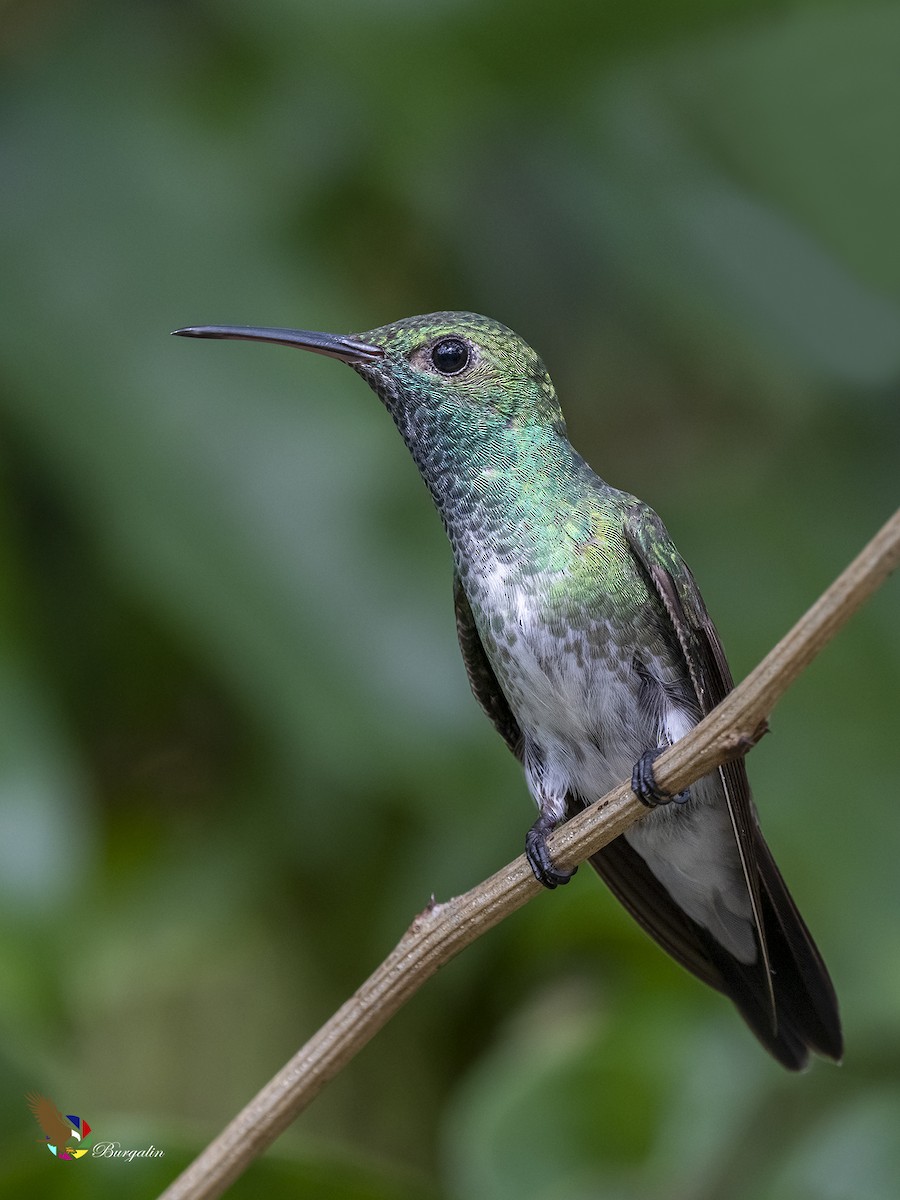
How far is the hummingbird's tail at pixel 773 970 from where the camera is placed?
221 cm

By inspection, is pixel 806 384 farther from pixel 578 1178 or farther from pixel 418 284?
pixel 578 1178

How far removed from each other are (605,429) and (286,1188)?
207 centimetres

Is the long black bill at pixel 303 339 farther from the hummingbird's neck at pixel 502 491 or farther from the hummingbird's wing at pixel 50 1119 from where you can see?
the hummingbird's wing at pixel 50 1119

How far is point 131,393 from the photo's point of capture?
2814 millimetres

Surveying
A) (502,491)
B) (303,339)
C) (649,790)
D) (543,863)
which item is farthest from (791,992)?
(303,339)

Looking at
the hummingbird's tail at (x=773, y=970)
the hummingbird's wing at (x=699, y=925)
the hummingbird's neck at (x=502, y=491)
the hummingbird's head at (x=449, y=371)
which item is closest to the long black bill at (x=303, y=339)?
the hummingbird's head at (x=449, y=371)

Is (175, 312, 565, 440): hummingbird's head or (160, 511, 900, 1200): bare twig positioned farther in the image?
(175, 312, 565, 440): hummingbird's head

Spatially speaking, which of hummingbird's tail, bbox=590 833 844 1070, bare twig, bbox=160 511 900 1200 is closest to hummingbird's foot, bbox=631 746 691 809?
bare twig, bbox=160 511 900 1200

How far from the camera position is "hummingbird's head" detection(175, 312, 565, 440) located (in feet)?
6.82

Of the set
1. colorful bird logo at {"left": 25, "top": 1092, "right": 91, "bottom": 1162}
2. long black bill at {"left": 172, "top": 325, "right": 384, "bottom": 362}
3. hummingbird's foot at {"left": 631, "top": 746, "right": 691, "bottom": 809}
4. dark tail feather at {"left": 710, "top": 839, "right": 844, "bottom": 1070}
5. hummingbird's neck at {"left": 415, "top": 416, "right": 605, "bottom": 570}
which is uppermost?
long black bill at {"left": 172, "top": 325, "right": 384, "bottom": 362}

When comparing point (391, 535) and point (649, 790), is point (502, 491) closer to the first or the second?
point (649, 790)

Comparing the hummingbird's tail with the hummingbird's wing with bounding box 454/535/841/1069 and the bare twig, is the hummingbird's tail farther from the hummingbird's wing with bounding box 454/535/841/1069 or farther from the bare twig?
the bare twig

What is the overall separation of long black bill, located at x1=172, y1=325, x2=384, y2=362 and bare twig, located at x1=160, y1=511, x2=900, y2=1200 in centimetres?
74

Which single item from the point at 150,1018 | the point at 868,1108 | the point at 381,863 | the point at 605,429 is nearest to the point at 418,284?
the point at 605,429
